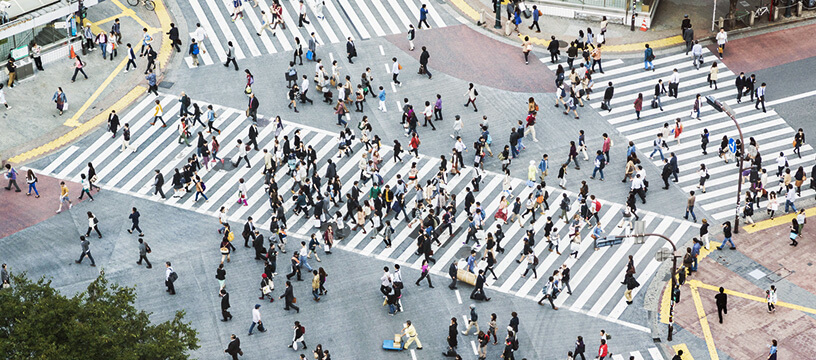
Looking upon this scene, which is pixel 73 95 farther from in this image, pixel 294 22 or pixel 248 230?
pixel 248 230

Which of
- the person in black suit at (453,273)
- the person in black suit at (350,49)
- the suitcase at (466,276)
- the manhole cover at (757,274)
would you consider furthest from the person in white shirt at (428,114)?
the manhole cover at (757,274)

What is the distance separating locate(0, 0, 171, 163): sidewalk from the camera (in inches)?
2509

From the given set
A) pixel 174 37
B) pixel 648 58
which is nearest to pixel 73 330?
pixel 174 37

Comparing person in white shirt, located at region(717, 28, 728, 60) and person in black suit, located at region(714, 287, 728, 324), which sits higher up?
person in white shirt, located at region(717, 28, 728, 60)

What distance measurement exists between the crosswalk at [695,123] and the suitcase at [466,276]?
11.6 meters

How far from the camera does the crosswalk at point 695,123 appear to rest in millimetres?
61094

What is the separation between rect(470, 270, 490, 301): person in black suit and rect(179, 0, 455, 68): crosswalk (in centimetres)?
2114

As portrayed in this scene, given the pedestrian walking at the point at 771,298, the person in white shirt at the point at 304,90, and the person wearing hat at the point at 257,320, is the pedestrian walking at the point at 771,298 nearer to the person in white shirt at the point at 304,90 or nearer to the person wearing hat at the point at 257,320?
the person wearing hat at the point at 257,320

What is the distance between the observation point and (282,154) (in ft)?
204

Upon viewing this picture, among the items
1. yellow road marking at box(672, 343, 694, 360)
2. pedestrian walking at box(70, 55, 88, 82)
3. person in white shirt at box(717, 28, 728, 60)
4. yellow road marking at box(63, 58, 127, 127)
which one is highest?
person in white shirt at box(717, 28, 728, 60)

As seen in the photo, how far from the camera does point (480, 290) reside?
2125 inches

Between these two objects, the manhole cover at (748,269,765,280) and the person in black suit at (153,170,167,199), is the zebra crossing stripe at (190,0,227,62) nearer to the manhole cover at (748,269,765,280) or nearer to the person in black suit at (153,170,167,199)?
the person in black suit at (153,170,167,199)

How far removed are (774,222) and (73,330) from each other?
31.9 metres

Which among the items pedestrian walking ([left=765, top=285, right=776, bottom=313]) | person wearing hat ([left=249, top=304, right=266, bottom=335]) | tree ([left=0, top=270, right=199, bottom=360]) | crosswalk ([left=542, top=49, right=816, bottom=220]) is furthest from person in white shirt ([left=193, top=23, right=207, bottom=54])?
pedestrian walking ([left=765, top=285, right=776, bottom=313])
